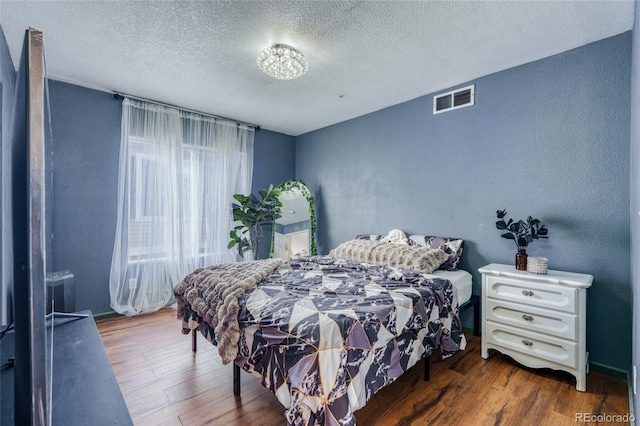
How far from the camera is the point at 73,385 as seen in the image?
37.4 inches

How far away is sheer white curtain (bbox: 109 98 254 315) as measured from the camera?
126 inches

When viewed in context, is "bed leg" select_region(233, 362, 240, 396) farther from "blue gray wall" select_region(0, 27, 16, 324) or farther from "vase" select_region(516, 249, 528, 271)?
"vase" select_region(516, 249, 528, 271)

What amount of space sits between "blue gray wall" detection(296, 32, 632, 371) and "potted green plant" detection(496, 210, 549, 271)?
0.51ft

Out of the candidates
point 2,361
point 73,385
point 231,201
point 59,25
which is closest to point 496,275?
point 73,385

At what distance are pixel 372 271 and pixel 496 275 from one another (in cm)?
98

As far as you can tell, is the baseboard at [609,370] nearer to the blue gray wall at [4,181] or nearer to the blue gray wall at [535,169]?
the blue gray wall at [535,169]

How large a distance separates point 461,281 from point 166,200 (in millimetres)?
3328

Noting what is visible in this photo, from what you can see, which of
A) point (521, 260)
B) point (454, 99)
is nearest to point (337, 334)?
point (521, 260)

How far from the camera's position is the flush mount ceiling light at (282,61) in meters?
2.16

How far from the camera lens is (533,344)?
211cm

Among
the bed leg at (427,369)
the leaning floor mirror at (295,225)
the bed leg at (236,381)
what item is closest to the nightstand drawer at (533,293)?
the bed leg at (427,369)

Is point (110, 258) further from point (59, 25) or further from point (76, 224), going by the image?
point (59, 25)

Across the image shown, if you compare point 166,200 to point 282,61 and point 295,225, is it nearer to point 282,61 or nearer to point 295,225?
point 295,225

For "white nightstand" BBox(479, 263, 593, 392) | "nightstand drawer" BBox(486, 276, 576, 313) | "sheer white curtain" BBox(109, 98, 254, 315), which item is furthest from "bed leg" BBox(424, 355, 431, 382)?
"sheer white curtain" BBox(109, 98, 254, 315)
